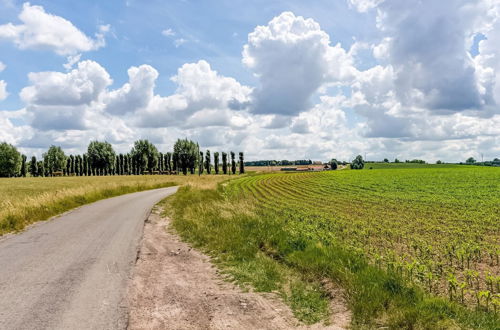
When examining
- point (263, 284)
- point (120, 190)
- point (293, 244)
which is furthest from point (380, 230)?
point (120, 190)

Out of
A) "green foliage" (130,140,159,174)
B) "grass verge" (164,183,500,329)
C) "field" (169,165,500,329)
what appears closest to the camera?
"grass verge" (164,183,500,329)

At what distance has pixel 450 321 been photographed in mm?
5598

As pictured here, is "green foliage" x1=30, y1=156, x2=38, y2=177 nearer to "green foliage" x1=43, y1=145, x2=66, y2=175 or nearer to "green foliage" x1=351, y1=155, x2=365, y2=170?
"green foliage" x1=43, y1=145, x2=66, y2=175

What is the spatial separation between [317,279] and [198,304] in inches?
123

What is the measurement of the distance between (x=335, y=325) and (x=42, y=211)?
55.5 ft

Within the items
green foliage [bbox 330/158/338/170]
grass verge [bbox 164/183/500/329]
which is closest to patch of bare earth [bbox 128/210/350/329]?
grass verge [bbox 164/183/500/329]

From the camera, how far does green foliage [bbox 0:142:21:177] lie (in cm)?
10400

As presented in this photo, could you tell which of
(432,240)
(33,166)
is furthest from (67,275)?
(33,166)

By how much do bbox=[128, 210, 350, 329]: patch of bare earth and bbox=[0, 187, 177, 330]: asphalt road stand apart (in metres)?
0.40

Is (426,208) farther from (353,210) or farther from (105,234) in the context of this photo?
(105,234)

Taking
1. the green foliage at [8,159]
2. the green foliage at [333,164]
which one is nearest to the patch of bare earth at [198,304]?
the green foliage at [8,159]

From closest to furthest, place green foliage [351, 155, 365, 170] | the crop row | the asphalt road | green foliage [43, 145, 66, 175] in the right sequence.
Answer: the asphalt road → the crop row → green foliage [43, 145, 66, 175] → green foliage [351, 155, 365, 170]

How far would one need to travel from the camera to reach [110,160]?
4658 inches

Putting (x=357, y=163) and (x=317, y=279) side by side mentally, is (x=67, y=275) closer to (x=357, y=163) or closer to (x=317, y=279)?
(x=317, y=279)
